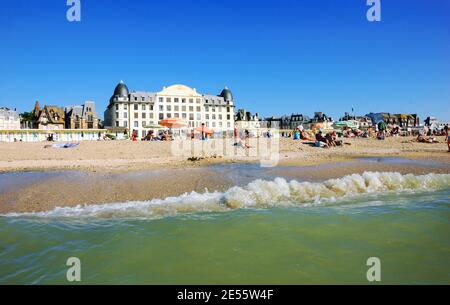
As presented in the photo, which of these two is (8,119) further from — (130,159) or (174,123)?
(130,159)

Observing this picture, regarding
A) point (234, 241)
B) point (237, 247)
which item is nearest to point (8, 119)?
point (234, 241)

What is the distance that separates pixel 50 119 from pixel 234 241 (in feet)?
323

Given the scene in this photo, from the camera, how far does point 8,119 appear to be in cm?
8788

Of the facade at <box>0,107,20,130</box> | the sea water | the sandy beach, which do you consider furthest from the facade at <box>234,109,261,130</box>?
the sea water

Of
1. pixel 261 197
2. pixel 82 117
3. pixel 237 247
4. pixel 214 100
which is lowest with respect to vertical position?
pixel 237 247

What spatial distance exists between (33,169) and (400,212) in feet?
52.8

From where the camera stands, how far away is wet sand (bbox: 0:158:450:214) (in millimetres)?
9609

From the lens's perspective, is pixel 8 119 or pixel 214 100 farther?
pixel 214 100

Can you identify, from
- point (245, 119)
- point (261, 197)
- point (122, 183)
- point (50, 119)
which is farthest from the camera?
point (245, 119)

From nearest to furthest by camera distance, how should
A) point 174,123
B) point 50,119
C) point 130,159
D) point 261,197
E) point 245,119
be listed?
point 261,197, point 130,159, point 174,123, point 50,119, point 245,119

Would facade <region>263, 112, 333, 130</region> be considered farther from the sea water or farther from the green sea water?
the green sea water

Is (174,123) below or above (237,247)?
above

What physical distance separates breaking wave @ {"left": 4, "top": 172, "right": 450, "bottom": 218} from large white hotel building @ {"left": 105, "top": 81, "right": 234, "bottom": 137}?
270 feet

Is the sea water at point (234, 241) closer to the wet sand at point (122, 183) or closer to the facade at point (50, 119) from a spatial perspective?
the wet sand at point (122, 183)
